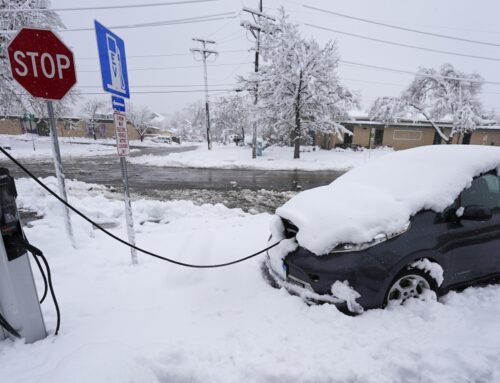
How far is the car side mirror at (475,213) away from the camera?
2.82 m

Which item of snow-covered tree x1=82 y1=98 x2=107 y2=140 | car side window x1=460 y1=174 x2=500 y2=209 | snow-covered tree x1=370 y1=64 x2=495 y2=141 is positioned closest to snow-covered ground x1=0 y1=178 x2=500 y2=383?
car side window x1=460 y1=174 x2=500 y2=209

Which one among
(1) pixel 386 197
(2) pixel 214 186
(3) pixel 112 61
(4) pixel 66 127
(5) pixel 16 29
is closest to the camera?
(1) pixel 386 197

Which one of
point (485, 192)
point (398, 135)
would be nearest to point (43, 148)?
point (485, 192)

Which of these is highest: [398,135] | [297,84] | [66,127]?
[297,84]

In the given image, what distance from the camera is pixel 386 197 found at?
9.94 ft

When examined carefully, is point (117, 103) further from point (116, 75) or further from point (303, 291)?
point (303, 291)

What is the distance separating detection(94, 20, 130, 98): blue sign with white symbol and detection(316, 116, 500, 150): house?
30254 millimetres

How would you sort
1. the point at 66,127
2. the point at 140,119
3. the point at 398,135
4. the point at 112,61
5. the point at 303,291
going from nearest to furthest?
the point at 303,291 < the point at 112,61 < the point at 398,135 < the point at 66,127 < the point at 140,119

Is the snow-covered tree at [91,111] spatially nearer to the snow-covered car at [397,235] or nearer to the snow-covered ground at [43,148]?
the snow-covered ground at [43,148]

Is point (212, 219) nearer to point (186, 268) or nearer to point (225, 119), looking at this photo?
point (186, 268)

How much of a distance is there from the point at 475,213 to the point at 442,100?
96.1 feet

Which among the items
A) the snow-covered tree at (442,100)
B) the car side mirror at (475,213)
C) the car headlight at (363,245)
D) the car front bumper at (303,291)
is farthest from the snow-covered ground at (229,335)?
the snow-covered tree at (442,100)

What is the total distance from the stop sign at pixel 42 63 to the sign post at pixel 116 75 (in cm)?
58

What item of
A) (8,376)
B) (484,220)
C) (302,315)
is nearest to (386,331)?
(302,315)
